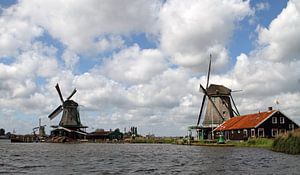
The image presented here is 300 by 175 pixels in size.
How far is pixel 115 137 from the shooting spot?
105m

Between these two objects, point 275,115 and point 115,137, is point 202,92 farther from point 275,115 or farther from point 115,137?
point 115,137

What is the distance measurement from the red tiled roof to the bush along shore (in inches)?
634

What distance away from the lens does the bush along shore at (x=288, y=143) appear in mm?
33719

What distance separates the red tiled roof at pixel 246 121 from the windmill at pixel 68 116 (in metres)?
38.2

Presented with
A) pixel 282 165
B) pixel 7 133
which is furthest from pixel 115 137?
pixel 7 133

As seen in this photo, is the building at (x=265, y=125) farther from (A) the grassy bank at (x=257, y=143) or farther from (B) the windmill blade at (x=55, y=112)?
(B) the windmill blade at (x=55, y=112)

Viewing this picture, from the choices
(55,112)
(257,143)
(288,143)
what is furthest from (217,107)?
(55,112)

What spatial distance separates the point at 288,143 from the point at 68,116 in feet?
208

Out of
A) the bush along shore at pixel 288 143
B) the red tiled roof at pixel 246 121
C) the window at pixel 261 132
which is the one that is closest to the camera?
the bush along shore at pixel 288 143

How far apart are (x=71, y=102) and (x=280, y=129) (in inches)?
2033

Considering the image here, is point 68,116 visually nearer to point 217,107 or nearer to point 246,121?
point 217,107

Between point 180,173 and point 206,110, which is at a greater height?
point 206,110

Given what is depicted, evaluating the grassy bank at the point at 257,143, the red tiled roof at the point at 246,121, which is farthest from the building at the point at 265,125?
the grassy bank at the point at 257,143

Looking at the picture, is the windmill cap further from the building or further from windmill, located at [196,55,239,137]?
the building
